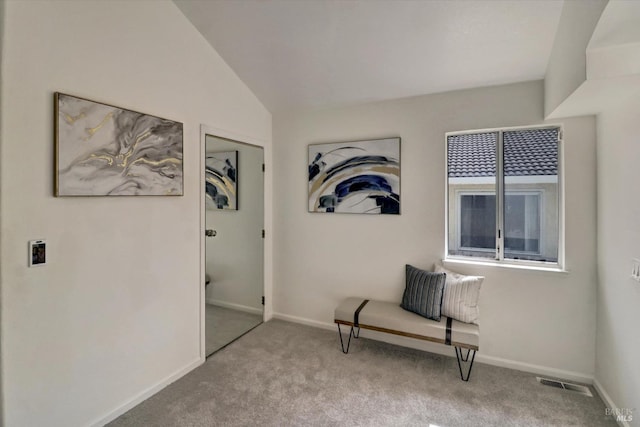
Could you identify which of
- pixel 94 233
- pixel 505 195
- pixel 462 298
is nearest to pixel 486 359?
pixel 462 298

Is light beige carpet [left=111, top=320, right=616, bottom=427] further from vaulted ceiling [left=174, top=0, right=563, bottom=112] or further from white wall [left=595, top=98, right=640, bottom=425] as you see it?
vaulted ceiling [left=174, top=0, right=563, bottom=112]

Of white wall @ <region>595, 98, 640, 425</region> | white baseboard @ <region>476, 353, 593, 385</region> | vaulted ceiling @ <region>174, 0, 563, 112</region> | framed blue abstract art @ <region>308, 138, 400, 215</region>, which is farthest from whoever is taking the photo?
framed blue abstract art @ <region>308, 138, 400, 215</region>

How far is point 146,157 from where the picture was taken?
2189 millimetres

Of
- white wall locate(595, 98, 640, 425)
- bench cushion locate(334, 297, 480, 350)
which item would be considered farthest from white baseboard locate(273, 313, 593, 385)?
bench cushion locate(334, 297, 480, 350)

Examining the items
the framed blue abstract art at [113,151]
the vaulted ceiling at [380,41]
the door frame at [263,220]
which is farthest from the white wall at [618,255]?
the framed blue abstract art at [113,151]

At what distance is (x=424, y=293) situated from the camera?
8.68 ft

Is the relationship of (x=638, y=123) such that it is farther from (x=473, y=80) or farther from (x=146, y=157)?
(x=146, y=157)

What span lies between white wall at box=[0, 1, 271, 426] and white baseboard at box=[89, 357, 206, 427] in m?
0.01

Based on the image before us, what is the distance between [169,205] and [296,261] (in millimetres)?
1626

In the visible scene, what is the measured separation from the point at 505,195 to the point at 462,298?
1.01 meters

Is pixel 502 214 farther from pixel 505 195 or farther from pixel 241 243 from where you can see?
pixel 241 243

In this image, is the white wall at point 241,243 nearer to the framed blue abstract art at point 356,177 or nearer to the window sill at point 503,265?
the framed blue abstract art at point 356,177

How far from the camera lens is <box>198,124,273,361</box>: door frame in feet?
8.77

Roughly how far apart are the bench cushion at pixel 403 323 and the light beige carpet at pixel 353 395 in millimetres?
332
